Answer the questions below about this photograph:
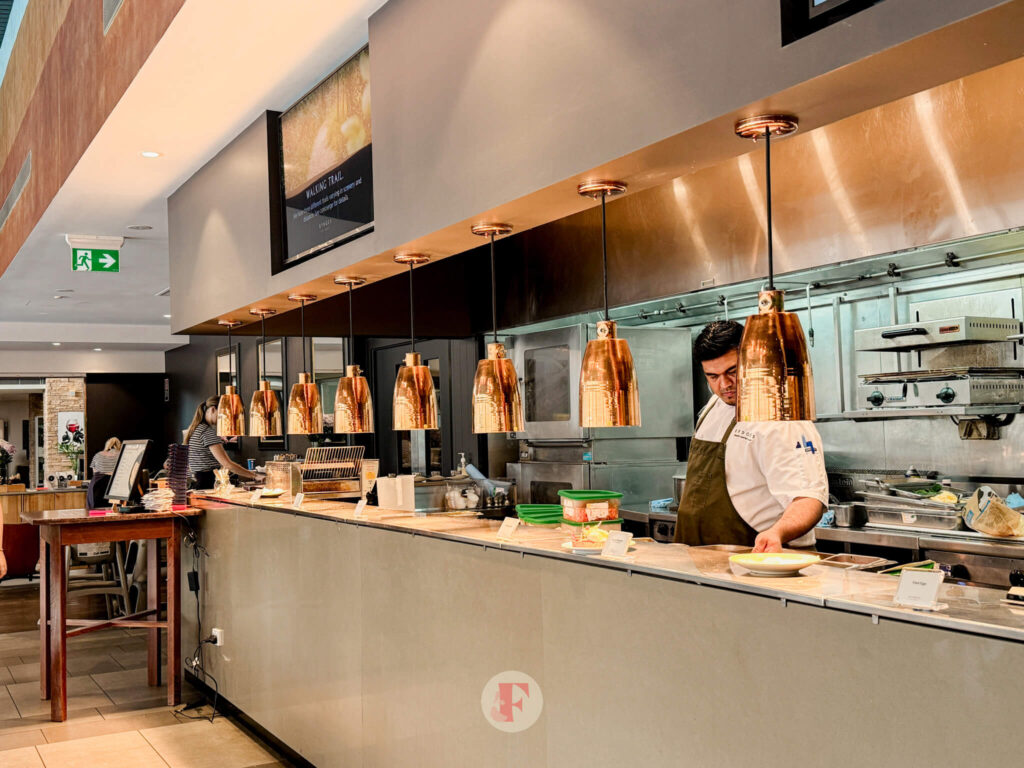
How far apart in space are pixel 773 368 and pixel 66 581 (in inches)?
183

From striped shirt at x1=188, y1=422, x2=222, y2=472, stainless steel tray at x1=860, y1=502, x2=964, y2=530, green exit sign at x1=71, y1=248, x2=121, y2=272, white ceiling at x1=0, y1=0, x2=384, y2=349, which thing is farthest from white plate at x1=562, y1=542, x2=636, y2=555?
striped shirt at x1=188, y1=422, x2=222, y2=472

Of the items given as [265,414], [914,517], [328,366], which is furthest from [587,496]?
[328,366]

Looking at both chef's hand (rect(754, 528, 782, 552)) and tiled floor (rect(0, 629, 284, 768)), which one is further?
tiled floor (rect(0, 629, 284, 768))

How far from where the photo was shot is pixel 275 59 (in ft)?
13.0

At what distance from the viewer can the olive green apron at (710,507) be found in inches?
131

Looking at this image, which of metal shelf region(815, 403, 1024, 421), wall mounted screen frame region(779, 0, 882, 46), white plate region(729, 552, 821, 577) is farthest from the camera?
metal shelf region(815, 403, 1024, 421)

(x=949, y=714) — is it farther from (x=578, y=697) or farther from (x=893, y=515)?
(x=893, y=515)

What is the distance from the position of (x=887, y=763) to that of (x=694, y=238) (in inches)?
129

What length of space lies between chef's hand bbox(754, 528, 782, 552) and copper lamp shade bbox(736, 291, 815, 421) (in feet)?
3.19

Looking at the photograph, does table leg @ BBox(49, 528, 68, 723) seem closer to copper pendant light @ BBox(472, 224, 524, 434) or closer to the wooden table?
the wooden table

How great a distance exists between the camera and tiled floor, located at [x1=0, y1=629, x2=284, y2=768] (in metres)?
4.33

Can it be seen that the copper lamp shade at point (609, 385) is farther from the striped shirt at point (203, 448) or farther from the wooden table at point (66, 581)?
the striped shirt at point (203, 448)

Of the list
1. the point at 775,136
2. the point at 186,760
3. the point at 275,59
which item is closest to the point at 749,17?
the point at 775,136

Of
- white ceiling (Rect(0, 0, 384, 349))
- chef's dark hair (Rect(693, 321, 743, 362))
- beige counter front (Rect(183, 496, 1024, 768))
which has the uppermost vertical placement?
white ceiling (Rect(0, 0, 384, 349))
